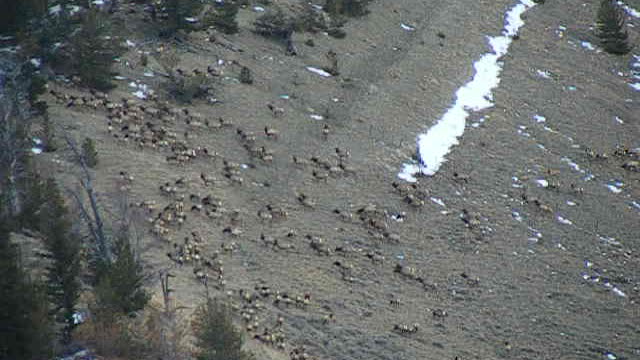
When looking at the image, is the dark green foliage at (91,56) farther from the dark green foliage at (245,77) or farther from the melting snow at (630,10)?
the melting snow at (630,10)

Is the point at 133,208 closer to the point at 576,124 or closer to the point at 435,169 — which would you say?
the point at 435,169

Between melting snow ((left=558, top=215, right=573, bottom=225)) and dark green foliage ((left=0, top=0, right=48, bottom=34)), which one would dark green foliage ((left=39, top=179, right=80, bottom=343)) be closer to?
dark green foliage ((left=0, top=0, right=48, bottom=34))

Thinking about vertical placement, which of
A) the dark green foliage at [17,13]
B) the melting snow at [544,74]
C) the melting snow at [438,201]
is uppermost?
the dark green foliage at [17,13]

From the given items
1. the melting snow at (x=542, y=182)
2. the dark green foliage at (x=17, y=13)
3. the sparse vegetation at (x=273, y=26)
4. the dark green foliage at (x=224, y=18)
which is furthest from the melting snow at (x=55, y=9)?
the melting snow at (x=542, y=182)

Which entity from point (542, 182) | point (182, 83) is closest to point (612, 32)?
point (542, 182)

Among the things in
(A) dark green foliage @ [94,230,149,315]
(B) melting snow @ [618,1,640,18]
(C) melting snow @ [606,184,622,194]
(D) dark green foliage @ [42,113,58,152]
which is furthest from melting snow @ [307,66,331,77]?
(B) melting snow @ [618,1,640,18]

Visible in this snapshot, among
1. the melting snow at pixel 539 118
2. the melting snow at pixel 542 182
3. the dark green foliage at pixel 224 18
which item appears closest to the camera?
the melting snow at pixel 542 182
